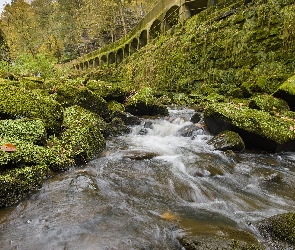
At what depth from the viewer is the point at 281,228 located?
126 inches

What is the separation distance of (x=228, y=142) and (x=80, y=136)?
12.2 feet

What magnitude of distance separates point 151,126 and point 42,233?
5951 millimetres

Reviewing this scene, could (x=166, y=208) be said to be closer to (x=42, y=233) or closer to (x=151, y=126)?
(x=42, y=233)

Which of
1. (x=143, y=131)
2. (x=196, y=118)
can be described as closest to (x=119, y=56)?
(x=196, y=118)

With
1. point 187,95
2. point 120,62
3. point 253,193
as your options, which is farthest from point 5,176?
point 120,62

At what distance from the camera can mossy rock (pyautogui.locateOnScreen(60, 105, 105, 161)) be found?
559cm

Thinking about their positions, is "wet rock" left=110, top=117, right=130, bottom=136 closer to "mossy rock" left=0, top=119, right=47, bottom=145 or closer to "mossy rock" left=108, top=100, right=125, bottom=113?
"mossy rock" left=108, top=100, right=125, bottom=113

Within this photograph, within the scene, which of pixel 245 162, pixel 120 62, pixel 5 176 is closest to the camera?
pixel 5 176

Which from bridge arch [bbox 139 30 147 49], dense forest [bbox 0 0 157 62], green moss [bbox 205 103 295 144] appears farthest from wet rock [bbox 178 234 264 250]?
bridge arch [bbox 139 30 147 49]

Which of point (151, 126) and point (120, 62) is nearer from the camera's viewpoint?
point (151, 126)

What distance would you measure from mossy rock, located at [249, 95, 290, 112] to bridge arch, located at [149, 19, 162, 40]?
14631 millimetres

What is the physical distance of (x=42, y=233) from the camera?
3242mm

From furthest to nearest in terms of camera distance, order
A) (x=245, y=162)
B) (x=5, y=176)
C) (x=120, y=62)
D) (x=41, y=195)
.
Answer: (x=120, y=62)
(x=245, y=162)
(x=41, y=195)
(x=5, y=176)

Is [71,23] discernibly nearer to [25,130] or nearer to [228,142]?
[228,142]
